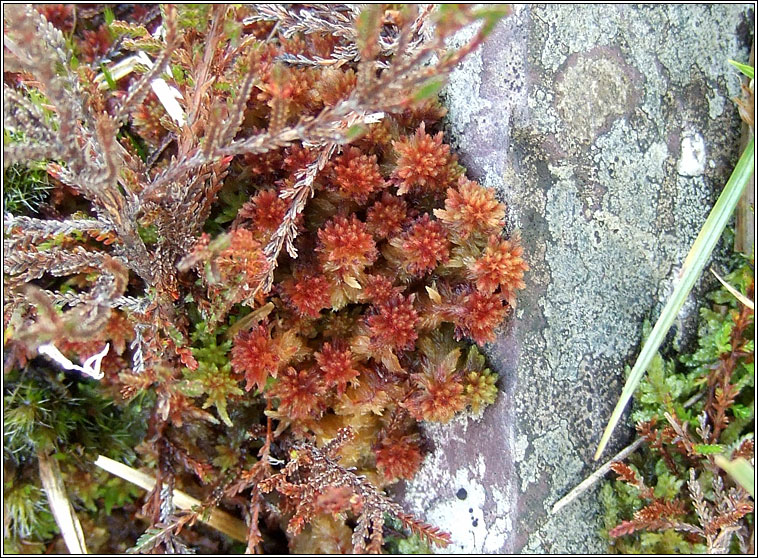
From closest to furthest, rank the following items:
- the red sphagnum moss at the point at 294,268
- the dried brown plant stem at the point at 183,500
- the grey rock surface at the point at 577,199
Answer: the red sphagnum moss at the point at 294,268
the grey rock surface at the point at 577,199
the dried brown plant stem at the point at 183,500

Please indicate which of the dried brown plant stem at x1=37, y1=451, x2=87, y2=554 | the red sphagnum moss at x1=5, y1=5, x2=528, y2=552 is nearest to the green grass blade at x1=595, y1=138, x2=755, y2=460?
the red sphagnum moss at x1=5, y1=5, x2=528, y2=552

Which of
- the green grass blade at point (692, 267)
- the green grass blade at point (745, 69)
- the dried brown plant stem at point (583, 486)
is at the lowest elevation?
the dried brown plant stem at point (583, 486)

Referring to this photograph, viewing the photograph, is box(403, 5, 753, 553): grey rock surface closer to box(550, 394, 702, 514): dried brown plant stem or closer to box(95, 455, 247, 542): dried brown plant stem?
box(550, 394, 702, 514): dried brown plant stem

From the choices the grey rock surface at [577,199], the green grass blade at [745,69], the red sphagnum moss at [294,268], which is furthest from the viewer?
the green grass blade at [745,69]

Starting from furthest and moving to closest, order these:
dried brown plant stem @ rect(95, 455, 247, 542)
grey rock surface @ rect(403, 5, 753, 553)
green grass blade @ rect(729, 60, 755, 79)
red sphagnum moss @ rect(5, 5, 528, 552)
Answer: dried brown plant stem @ rect(95, 455, 247, 542) → green grass blade @ rect(729, 60, 755, 79) → grey rock surface @ rect(403, 5, 753, 553) → red sphagnum moss @ rect(5, 5, 528, 552)

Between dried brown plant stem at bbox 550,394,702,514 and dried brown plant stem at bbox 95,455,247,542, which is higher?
dried brown plant stem at bbox 550,394,702,514

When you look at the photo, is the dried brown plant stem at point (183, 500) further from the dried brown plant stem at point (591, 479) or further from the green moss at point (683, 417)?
the green moss at point (683, 417)

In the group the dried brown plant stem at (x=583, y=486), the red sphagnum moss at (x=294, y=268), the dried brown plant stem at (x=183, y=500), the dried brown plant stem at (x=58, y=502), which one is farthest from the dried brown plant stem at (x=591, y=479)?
the dried brown plant stem at (x=58, y=502)

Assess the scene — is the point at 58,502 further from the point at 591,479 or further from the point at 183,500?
the point at 591,479
